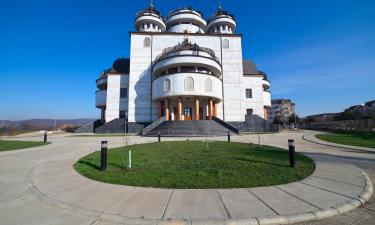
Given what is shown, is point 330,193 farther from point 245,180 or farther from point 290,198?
point 245,180

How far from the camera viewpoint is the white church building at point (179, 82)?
100ft

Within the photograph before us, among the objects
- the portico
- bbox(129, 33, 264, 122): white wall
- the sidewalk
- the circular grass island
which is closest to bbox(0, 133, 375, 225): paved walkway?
the sidewalk

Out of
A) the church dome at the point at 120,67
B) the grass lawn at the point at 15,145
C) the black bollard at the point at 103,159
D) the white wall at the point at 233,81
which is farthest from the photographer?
the church dome at the point at 120,67

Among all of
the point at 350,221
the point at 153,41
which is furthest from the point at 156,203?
the point at 153,41

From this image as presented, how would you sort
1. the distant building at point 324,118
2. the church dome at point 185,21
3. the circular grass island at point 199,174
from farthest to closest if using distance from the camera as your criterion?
the distant building at point 324,118 < the church dome at point 185,21 < the circular grass island at point 199,174

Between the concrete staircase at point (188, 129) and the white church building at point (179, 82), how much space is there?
15.2ft

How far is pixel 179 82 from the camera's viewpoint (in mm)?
29656

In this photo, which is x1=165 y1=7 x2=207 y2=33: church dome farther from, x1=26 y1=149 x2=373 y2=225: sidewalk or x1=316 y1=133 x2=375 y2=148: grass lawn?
x1=26 y1=149 x2=373 y2=225: sidewalk

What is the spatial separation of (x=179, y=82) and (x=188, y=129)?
358 inches

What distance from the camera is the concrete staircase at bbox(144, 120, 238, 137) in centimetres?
2394

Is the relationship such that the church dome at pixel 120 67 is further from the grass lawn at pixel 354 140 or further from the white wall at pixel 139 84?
the grass lawn at pixel 354 140

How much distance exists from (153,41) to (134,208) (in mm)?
38159

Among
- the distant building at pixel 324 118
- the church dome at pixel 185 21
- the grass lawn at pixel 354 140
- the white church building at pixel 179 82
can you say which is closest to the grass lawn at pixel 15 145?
Answer: the white church building at pixel 179 82

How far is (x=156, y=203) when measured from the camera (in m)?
3.70
